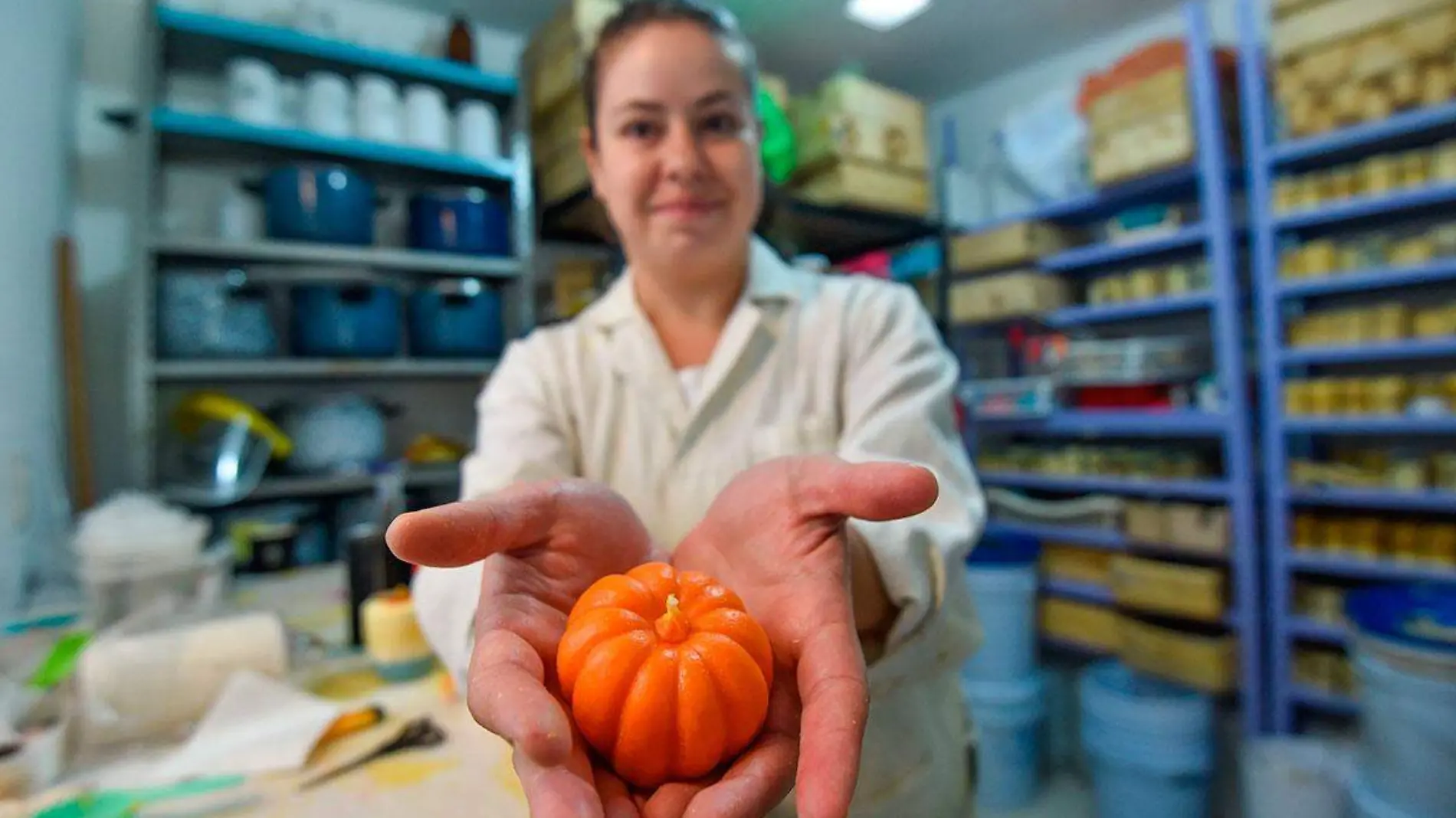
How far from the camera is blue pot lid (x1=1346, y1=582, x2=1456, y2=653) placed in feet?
5.00

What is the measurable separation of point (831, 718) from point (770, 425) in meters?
0.64

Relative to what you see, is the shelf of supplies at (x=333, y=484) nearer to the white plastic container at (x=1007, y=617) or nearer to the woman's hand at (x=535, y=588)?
the woman's hand at (x=535, y=588)

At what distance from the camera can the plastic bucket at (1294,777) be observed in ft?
6.10

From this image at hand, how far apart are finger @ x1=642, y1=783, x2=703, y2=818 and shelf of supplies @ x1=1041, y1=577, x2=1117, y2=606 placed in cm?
268

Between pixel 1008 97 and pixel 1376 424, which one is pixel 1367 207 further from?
pixel 1008 97

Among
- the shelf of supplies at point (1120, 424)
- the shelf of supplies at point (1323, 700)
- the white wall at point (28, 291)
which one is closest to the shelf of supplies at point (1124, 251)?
the shelf of supplies at point (1120, 424)

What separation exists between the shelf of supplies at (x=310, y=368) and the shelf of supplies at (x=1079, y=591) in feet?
8.14

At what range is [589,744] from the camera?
1.80ft

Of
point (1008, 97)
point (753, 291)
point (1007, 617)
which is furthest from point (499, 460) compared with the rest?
point (1008, 97)

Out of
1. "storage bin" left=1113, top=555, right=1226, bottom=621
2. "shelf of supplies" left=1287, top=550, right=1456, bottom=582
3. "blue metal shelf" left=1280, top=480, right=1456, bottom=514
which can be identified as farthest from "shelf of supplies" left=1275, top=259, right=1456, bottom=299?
"storage bin" left=1113, top=555, right=1226, bottom=621

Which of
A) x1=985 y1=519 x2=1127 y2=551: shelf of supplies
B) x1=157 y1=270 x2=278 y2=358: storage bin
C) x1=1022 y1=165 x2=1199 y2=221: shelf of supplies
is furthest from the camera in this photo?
x1=985 y1=519 x2=1127 y2=551: shelf of supplies

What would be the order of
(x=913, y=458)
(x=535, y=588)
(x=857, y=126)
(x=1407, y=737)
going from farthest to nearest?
(x=857, y=126), (x=1407, y=737), (x=913, y=458), (x=535, y=588)

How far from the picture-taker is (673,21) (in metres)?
0.99

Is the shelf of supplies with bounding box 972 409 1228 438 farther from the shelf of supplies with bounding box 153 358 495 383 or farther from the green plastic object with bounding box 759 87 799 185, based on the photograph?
the shelf of supplies with bounding box 153 358 495 383
